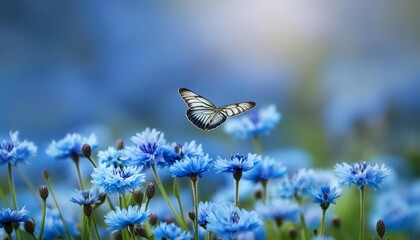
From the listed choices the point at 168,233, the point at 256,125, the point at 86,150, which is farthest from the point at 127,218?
the point at 256,125

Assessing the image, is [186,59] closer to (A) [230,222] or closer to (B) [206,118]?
(B) [206,118]

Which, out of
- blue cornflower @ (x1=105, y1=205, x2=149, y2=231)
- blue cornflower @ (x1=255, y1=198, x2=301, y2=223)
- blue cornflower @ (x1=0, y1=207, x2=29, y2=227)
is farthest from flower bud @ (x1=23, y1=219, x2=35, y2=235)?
blue cornflower @ (x1=255, y1=198, x2=301, y2=223)

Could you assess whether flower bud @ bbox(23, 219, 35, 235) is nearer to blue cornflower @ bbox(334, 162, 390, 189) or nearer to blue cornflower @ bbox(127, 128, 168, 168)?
blue cornflower @ bbox(127, 128, 168, 168)

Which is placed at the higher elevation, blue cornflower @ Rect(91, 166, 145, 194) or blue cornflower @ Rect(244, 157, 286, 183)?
blue cornflower @ Rect(244, 157, 286, 183)

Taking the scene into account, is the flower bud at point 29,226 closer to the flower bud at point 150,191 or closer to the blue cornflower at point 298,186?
the flower bud at point 150,191

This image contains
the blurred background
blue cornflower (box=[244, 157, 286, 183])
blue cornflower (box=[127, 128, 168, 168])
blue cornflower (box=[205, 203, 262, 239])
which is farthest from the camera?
the blurred background
